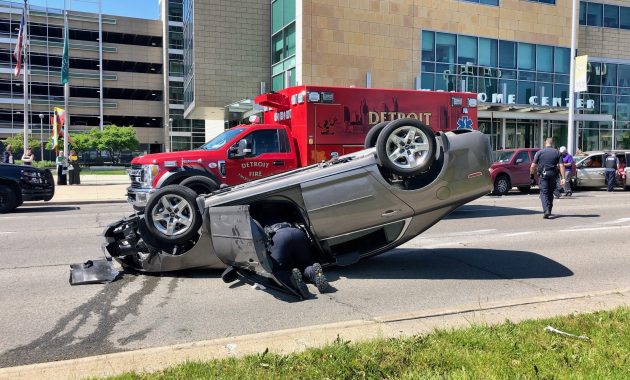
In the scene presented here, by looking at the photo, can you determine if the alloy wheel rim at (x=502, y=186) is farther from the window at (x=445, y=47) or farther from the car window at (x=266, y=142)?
the window at (x=445, y=47)

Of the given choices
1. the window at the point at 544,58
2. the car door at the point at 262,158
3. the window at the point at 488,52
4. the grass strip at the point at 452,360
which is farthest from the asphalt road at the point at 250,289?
the window at the point at 544,58

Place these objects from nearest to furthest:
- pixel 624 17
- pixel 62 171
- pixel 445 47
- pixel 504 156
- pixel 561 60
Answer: pixel 504 156, pixel 62 171, pixel 445 47, pixel 561 60, pixel 624 17

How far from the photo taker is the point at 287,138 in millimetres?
11086

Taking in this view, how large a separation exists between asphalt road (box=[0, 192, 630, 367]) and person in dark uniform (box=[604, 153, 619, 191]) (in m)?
12.6

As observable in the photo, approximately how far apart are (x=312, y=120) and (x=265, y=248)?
5.67 metres

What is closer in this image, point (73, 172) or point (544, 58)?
point (73, 172)

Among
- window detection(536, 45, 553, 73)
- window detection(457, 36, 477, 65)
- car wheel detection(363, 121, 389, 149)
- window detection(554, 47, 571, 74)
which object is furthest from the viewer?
window detection(554, 47, 571, 74)

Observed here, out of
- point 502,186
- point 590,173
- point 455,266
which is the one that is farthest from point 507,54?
point 455,266

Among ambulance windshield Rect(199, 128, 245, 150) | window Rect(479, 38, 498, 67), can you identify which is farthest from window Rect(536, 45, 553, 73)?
ambulance windshield Rect(199, 128, 245, 150)

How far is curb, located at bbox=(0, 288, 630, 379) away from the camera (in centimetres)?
381

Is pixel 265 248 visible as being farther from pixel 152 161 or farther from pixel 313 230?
pixel 152 161

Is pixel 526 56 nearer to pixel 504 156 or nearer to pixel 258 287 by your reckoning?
pixel 504 156

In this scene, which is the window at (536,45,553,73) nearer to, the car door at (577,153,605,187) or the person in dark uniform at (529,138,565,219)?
the car door at (577,153,605,187)

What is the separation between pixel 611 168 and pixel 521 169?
15.3 ft
